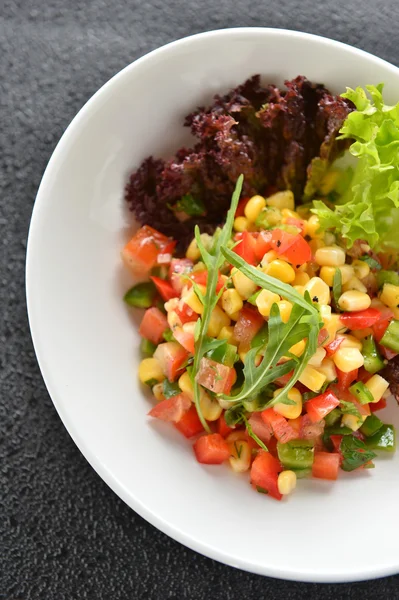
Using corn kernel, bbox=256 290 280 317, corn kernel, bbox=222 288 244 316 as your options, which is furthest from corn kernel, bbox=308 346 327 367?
corn kernel, bbox=222 288 244 316

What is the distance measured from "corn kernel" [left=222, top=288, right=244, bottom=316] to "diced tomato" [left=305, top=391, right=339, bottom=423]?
17.7 inches

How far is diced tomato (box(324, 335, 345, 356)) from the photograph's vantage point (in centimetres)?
234

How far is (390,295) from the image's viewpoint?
2.44m

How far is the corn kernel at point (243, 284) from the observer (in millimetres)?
2344

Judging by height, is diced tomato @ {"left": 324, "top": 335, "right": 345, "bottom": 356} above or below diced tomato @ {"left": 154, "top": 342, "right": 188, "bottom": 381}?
above

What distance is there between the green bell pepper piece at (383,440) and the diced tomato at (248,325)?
66cm

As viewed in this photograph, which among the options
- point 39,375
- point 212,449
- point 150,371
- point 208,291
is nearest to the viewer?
point 208,291

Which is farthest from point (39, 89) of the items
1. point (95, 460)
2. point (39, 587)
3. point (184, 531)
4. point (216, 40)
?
point (39, 587)

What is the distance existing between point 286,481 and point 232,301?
72 cm

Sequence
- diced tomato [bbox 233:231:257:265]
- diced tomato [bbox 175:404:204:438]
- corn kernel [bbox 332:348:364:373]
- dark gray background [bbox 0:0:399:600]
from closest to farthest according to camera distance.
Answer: corn kernel [bbox 332:348:364:373]
diced tomato [bbox 233:231:257:265]
diced tomato [bbox 175:404:204:438]
dark gray background [bbox 0:0:399:600]

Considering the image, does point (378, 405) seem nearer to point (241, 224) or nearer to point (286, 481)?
point (286, 481)

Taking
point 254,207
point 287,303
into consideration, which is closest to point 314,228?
point 254,207

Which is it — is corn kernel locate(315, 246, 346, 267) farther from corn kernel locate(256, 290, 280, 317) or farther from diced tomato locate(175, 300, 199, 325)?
diced tomato locate(175, 300, 199, 325)

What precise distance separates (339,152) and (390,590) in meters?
1.85
